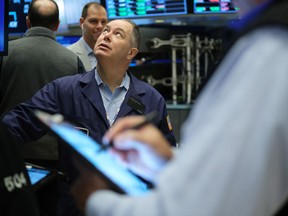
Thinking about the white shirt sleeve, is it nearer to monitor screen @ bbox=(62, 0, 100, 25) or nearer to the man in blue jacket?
the man in blue jacket

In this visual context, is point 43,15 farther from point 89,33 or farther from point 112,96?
point 112,96

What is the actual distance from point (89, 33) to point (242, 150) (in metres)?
3.26

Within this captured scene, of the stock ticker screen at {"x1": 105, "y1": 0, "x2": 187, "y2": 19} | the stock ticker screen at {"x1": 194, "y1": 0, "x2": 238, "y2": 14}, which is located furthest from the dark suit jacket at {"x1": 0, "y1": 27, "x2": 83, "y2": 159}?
the stock ticker screen at {"x1": 194, "y1": 0, "x2": 238, "y2": 14}

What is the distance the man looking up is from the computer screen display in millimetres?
1316

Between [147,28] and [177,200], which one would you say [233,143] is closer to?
[177,200]

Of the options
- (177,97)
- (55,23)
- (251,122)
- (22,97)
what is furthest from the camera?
(177,97)

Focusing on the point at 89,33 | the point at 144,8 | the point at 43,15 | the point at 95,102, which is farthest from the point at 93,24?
the point at 95,102

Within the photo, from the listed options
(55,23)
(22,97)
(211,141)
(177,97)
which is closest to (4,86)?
(22,97)

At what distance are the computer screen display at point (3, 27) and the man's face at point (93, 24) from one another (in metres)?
1.53

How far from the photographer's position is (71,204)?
6.97 feet

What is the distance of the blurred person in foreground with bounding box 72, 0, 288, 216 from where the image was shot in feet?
2.42

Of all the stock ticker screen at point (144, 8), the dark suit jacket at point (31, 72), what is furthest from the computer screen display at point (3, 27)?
the stock ticker screen at point (144, 8)

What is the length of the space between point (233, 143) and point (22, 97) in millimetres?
2411

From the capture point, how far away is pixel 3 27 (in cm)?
230
